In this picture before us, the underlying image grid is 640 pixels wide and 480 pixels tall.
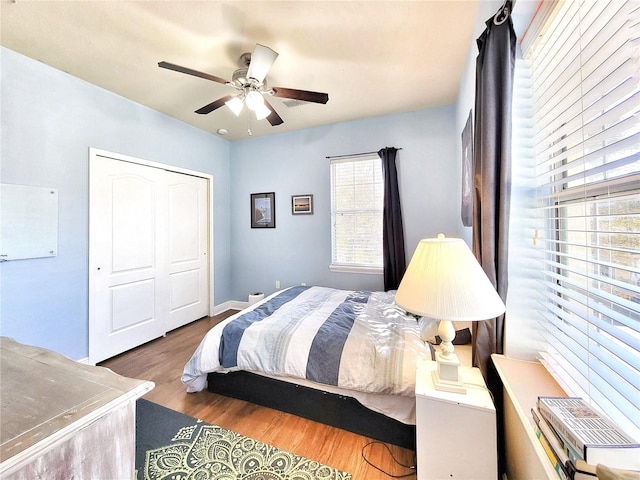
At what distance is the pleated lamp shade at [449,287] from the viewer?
954 mm

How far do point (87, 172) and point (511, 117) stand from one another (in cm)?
342

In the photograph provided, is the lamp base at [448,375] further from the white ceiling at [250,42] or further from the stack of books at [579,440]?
the white ceiling at [250,42]

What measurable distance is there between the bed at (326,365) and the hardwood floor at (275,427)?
0.05 meters

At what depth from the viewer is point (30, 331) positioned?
2.08 meters

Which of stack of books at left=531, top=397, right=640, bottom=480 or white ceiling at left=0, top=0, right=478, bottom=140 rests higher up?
white ceiling at left=0, top=0, right=478, bottom=140

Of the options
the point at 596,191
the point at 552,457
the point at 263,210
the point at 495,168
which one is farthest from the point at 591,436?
the point at 263,210

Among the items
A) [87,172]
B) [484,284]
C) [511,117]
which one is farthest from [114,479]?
[87,172]

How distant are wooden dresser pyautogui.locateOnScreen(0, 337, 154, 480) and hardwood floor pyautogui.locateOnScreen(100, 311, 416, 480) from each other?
94 cm

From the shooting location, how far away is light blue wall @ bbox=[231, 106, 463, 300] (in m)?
3.01

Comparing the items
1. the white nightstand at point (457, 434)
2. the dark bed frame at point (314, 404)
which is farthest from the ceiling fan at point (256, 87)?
the dark bed frame at point (314, 404)

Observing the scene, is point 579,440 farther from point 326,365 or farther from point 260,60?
point 260,60

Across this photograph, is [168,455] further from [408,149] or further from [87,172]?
[408,149]

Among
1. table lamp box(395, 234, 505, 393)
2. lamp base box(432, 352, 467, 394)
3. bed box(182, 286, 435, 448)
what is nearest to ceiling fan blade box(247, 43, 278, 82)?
table lamp box(395, 234, 505, 393)

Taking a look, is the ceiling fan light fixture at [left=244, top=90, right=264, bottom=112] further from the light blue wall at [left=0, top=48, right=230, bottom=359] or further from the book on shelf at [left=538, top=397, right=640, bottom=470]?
the book on shelf at [left=538, top=397, right=640, bottom=470]
